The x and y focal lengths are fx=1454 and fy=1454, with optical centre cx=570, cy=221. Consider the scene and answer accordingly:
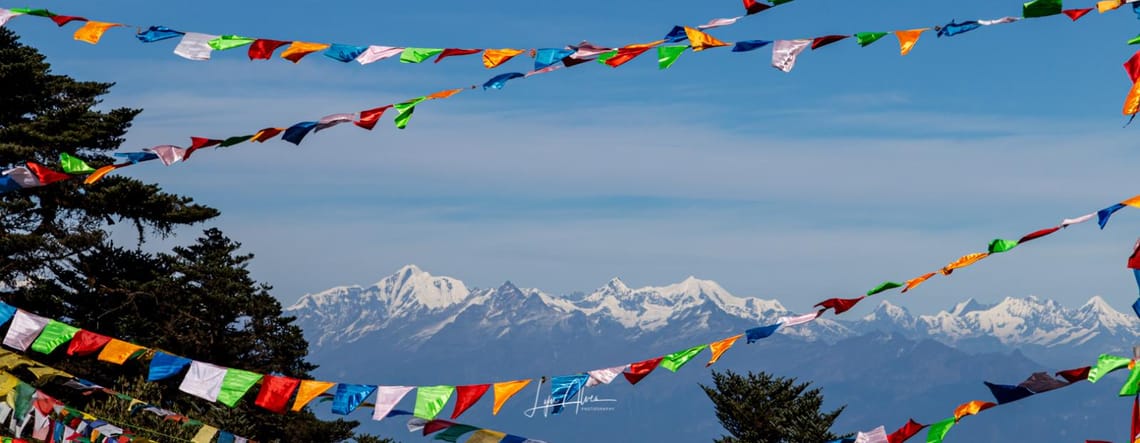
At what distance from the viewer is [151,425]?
109 feet

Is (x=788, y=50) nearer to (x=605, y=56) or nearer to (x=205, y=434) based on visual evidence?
(x=605, y=56)

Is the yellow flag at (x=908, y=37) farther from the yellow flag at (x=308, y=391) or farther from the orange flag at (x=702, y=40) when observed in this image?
the yellow flag at (x=308, y=391)

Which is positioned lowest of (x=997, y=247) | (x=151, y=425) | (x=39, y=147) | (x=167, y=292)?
(x=167, y=292)

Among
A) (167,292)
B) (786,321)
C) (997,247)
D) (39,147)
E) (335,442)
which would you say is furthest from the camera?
(335,442)

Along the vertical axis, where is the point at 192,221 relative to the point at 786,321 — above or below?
below

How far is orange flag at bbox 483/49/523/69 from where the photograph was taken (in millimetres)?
14389

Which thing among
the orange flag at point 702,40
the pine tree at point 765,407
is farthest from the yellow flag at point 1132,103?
the pine tree at point 765,407

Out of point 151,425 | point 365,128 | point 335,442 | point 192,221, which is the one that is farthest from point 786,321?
point 335,442

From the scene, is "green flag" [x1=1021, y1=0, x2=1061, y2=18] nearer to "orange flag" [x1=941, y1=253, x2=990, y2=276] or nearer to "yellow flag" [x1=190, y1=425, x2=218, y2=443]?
"orange flag" [x1=941, y1=253, x2=990, y2=276]

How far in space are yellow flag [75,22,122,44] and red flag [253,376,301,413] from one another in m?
4.06

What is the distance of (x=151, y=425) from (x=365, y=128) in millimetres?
21693

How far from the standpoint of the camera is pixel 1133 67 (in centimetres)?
1040

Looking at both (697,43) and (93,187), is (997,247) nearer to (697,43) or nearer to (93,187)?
(697,43)

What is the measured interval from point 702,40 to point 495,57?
246 centimetres
